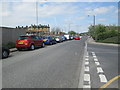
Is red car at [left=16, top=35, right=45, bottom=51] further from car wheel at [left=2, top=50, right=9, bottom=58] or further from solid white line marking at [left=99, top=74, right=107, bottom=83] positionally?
solid white line marking at [left=99, top=74, right=107, bottom=83]

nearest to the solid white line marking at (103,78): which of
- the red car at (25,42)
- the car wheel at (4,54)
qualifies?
the car wheel at (4,54)

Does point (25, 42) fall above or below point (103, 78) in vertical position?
above

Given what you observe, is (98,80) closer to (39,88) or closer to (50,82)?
(50,82)

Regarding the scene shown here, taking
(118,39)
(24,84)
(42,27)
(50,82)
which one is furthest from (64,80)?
(42,27)

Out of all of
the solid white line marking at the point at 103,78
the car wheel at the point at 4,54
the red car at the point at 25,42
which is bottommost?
the solid white line marking at the point at 103,78

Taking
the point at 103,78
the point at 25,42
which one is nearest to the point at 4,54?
the point at 25,42

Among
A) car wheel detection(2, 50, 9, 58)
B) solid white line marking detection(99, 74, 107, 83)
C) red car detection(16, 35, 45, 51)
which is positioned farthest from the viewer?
red car detection(16, 35, 45, 51)

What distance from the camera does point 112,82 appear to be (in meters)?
4.51

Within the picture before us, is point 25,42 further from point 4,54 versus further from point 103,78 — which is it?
point 103,78

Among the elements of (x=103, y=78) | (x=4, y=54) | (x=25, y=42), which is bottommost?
(x=103, y=78)

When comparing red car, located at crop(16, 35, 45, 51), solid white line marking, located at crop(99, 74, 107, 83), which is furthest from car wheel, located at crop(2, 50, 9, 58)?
solid white line marking, located at crop(99, 74, 107, 83)

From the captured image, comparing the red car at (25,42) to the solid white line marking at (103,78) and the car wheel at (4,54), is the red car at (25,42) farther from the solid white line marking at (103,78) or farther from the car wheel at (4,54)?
the solid white line marking at (103,78)

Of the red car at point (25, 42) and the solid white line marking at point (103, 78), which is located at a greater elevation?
the red car at point (25, 42)

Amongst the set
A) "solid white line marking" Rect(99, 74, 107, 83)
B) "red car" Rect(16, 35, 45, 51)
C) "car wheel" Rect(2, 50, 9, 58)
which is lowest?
"solid white line marking" Rect(99, 74, 107, 83)
